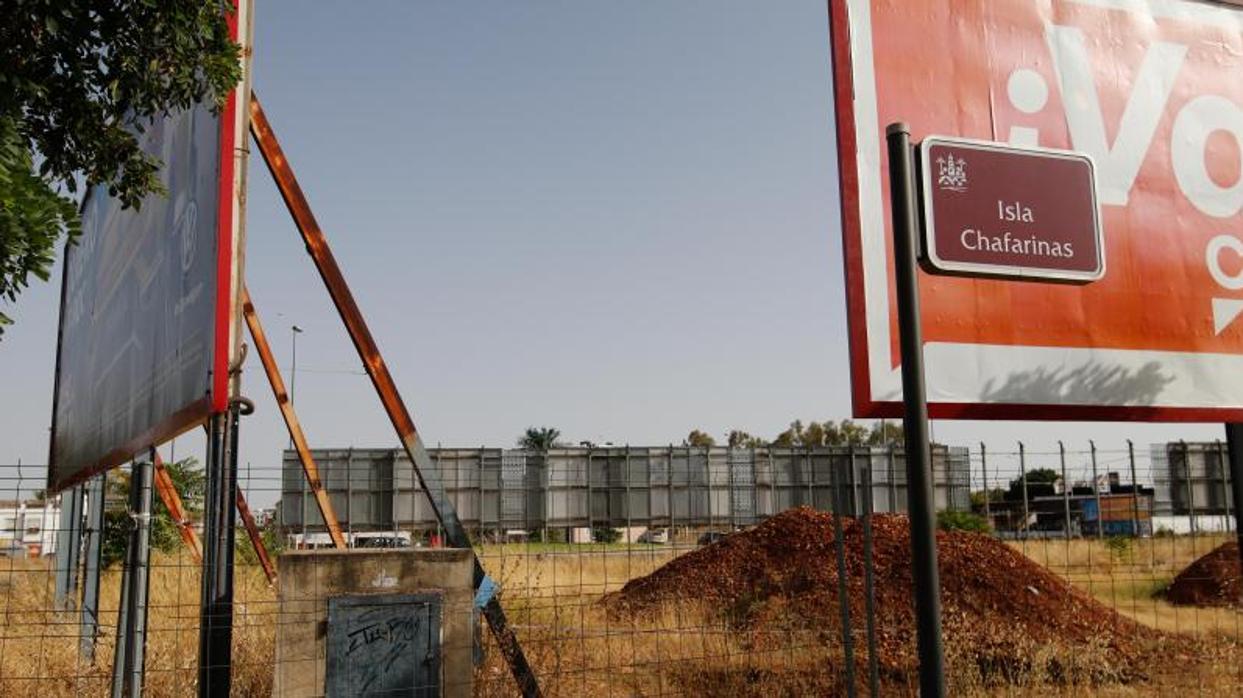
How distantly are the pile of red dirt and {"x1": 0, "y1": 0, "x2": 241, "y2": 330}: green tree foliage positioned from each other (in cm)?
772

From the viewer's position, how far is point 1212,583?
698 inches

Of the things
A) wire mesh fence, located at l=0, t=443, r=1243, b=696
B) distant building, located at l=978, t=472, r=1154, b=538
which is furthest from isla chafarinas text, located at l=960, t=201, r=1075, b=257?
distant building, located at l=978, t=472, r=1154, b=538

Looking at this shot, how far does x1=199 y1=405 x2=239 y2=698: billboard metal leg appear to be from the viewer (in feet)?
20.1

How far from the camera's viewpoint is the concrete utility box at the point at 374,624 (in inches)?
243

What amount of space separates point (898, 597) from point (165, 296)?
926 cm

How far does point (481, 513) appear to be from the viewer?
108 feet

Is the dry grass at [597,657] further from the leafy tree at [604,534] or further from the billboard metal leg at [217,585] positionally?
the leafy tree at [604,534]

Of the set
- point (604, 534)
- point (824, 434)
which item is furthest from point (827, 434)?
point (604, 534)

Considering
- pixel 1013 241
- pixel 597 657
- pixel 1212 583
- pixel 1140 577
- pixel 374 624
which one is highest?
pixel 1013 241

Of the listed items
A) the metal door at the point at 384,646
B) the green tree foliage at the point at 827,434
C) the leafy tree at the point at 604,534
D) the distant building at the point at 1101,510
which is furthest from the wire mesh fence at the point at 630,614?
the green tree foliage at the point at 827,434

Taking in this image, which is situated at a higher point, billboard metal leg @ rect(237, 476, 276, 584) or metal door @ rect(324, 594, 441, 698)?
billboard metal leg @ rect(237, 476, 276, 584)

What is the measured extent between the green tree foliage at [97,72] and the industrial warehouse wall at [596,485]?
25145 millimetres

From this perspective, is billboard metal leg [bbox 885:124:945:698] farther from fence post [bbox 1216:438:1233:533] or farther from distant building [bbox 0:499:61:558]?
fence post [bbox 1216:438:1233:533]

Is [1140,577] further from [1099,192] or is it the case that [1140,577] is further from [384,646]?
[384,646]
